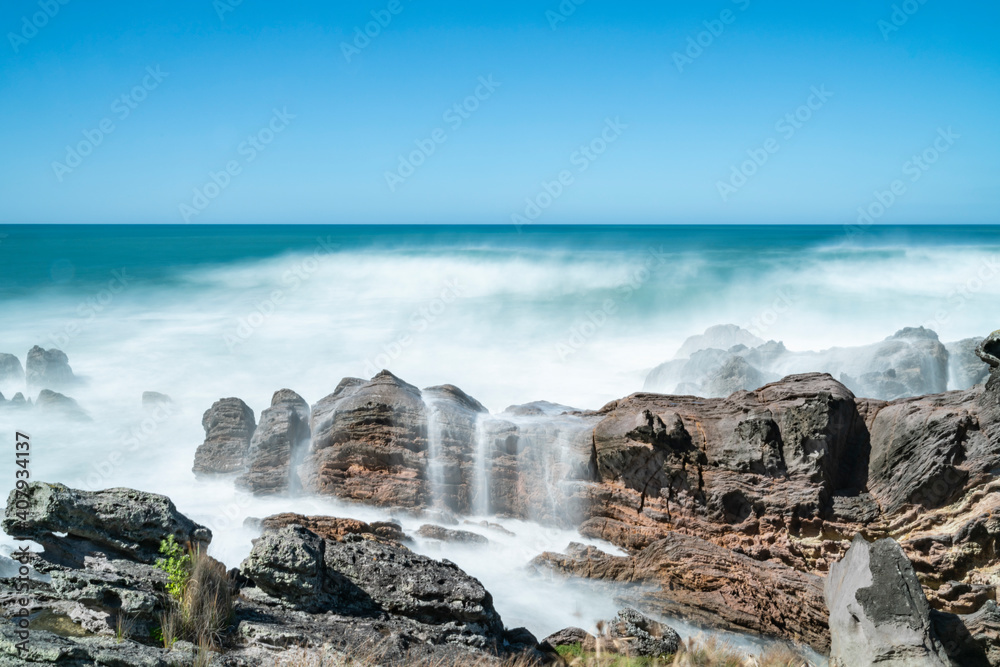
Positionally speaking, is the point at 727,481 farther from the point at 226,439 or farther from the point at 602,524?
the point at 226,439

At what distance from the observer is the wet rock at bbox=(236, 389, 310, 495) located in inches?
483

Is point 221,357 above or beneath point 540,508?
above

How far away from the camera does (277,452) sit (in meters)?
12.5

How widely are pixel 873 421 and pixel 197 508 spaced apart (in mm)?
11008

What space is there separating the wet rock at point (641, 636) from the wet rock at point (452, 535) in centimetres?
329

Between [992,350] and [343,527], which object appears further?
[343,527]

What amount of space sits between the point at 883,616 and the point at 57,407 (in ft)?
65.0

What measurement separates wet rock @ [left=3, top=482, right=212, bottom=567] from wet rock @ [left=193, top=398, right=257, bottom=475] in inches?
267

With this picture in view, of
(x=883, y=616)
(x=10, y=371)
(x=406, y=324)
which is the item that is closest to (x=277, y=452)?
(x=883, y=616)

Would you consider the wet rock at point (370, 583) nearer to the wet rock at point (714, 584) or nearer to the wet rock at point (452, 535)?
the wet rock at point (714, 584)

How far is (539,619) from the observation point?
892 centimetres

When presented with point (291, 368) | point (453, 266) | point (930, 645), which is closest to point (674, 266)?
point (453, 266)

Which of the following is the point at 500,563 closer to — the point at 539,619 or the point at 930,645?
the point at 539,619

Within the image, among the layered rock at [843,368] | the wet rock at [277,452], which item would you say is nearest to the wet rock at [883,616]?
the wet rock at [277,452]
